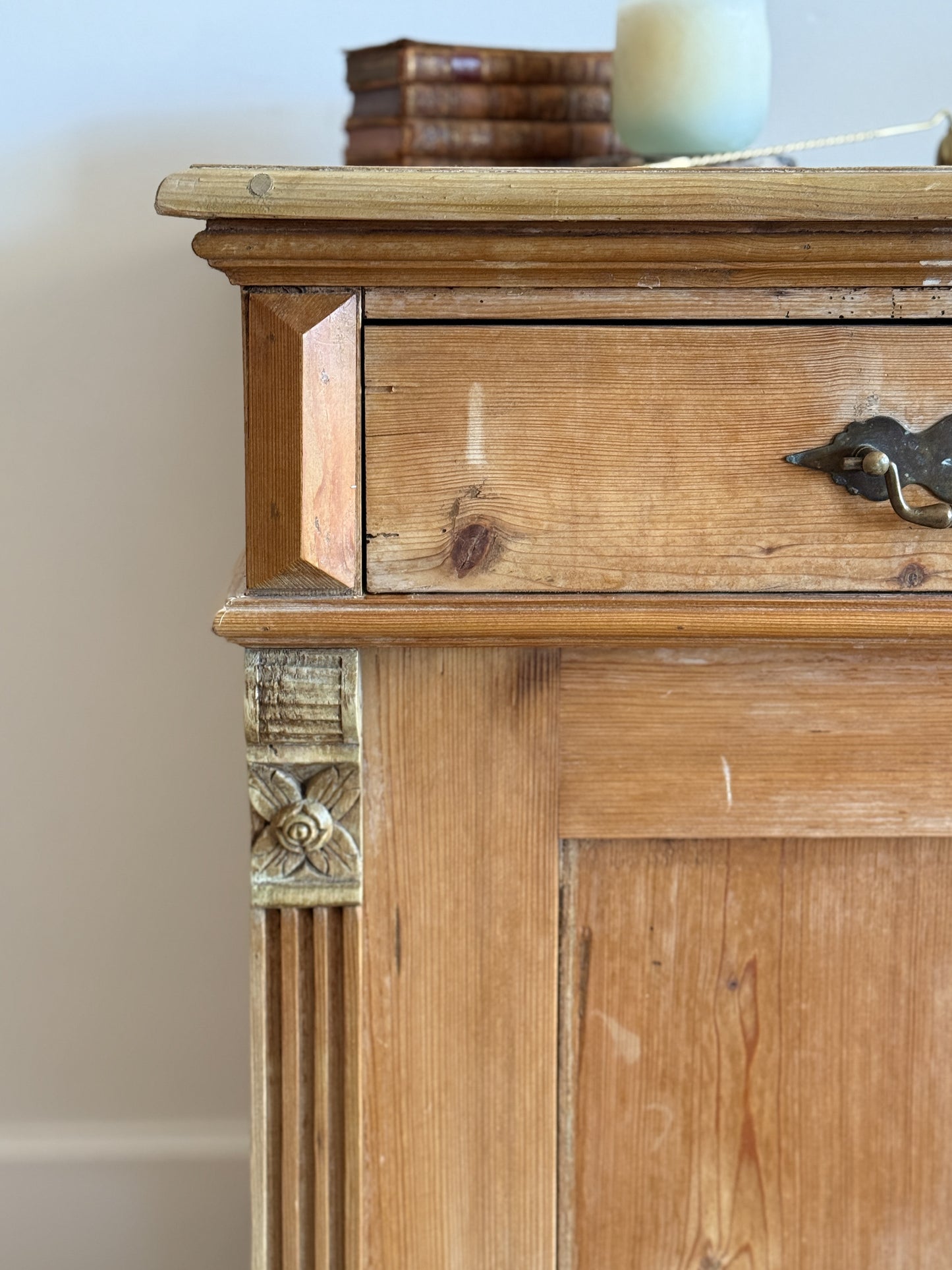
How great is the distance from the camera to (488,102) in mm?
679

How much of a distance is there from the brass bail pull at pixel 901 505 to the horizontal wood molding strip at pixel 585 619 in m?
0.04

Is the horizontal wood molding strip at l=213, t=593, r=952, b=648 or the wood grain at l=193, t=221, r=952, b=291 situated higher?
the wood grain at l=193, t=221, r=952, b=291

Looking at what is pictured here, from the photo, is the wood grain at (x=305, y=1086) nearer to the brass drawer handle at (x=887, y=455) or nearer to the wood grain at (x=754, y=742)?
the wood grain at (x=754, y=742)

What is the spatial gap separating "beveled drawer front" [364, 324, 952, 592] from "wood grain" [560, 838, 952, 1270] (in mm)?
146

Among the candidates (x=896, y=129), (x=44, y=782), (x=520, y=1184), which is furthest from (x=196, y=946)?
(x=896, y=129)

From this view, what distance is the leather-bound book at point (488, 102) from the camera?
0.67 m

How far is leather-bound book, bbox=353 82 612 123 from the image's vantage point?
2.20 ft

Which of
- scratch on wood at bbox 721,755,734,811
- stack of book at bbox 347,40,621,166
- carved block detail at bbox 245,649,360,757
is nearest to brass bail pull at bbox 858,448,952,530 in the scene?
scratch on wood at bbox 721,755,734,811

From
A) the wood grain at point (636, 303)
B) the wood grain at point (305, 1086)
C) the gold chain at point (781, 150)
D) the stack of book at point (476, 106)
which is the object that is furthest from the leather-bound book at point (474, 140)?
the wood grain at point (305, 1086)

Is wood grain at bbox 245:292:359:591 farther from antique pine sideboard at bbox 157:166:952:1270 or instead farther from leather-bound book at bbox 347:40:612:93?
leather-bound book at bbox 347:40:612:93

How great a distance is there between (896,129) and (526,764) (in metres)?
0.40

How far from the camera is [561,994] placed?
542 millimetres

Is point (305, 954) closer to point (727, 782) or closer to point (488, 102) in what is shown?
point (727, 782)

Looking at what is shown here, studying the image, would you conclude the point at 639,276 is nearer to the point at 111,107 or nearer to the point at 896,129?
the point at 896,129
